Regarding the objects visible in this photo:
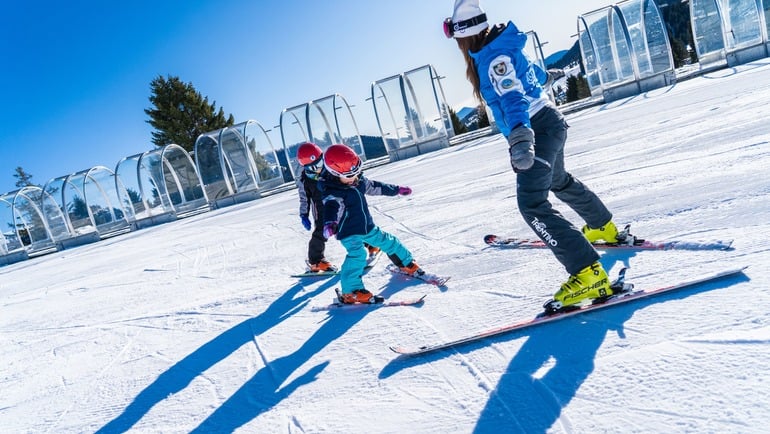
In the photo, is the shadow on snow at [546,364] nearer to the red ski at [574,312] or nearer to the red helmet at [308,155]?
the red ski at [574,312]

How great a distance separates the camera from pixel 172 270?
8062 millimetres

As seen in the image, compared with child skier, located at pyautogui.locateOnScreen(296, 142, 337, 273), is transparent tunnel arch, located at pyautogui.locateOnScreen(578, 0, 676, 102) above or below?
above

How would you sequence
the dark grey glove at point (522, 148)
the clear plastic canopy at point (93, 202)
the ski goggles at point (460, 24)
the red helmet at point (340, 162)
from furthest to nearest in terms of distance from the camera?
1. the clear plastic canopy at point (93, 202)
2. the red helmet at point (340, 162)
3. the ski goggles at point (460, 24)
4. the dark grey glove at point (522, 148)

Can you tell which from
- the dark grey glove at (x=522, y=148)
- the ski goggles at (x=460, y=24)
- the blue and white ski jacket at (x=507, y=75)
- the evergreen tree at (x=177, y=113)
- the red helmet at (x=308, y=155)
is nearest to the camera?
the dark grey glove at (x=522, y=148)

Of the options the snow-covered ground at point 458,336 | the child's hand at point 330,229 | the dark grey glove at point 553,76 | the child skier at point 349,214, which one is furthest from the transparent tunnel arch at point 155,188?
the dark grey glove at point 553,76

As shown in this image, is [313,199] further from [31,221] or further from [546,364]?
[31,221]

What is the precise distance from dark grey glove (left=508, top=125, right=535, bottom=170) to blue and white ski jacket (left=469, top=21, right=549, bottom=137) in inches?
3.0

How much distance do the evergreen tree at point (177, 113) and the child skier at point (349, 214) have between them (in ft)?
137

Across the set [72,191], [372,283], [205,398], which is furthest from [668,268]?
[72,191]

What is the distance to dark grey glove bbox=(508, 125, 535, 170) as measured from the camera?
2.59 metres

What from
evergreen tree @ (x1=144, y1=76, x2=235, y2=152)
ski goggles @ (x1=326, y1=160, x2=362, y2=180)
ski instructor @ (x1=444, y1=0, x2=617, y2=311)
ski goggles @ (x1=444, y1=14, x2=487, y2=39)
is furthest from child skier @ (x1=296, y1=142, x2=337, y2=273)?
evergreen tree @ (x1=144, y1=76, x2=235, y2=152)

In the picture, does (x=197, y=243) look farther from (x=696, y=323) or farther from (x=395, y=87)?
(x=395, y=87)

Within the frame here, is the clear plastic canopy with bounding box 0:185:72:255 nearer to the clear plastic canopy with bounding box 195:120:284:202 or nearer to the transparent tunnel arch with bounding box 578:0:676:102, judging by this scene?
the clear plastic canopy with bounding box 195:120:284:202

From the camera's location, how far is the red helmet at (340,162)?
3.96 m
